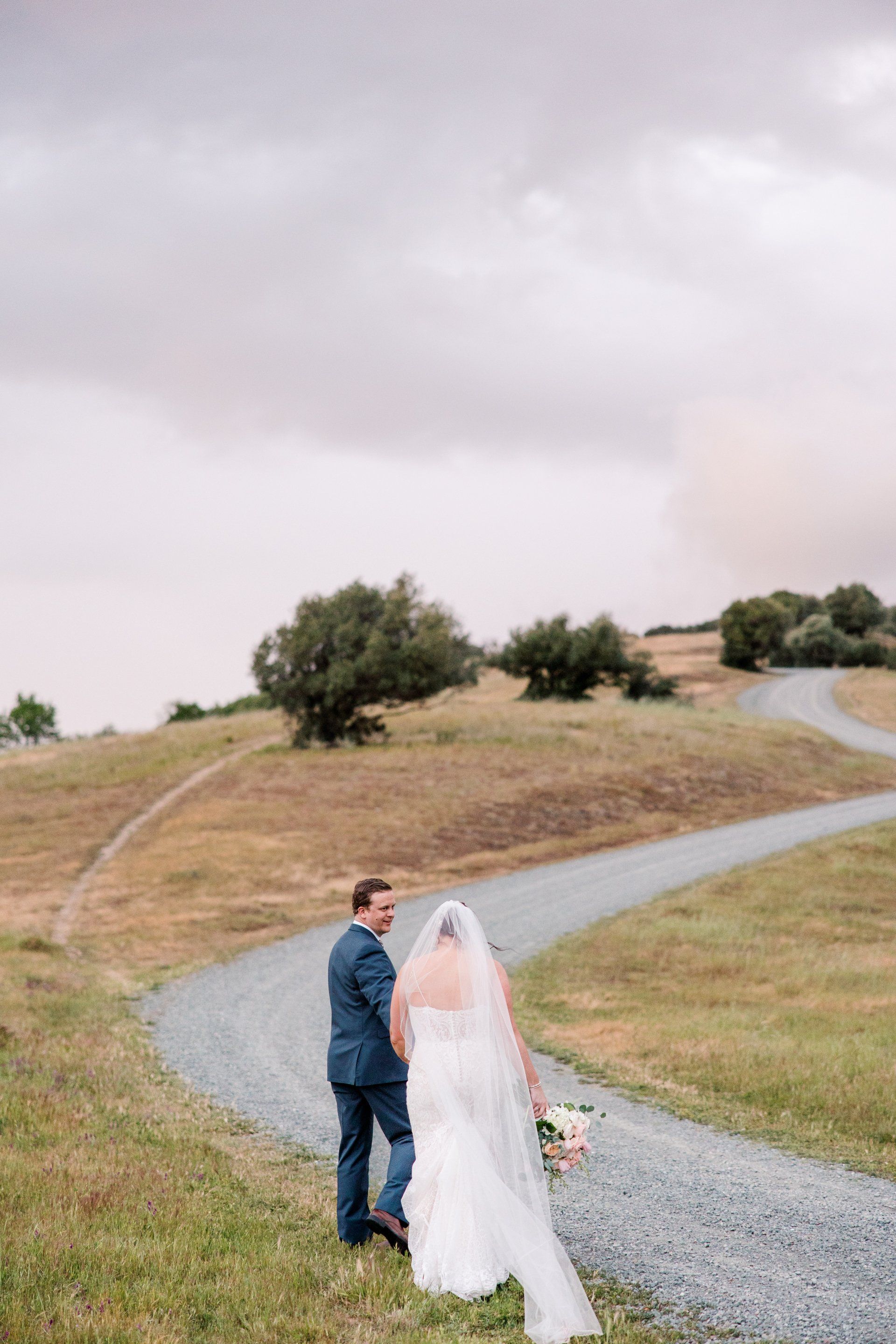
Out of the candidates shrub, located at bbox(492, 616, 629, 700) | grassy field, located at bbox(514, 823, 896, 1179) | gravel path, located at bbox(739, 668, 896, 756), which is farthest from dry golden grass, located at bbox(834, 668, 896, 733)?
grassy field, located at bbox(514, 823, 896, 1179)

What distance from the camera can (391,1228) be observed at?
6.60m

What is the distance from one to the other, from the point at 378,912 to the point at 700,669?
109357 mm

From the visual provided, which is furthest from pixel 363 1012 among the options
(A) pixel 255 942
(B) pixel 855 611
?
(B) pixel 855 611

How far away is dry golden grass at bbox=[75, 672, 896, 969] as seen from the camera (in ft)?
87.6

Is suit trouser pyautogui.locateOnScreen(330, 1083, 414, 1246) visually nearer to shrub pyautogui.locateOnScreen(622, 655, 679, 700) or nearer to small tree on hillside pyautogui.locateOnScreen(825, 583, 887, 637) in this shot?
shrub pyautogui.locateOnScreen(622, 655, 679, 700)

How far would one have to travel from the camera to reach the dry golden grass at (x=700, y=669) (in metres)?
90.2

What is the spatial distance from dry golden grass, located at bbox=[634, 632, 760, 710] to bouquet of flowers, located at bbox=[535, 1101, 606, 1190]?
237 ft

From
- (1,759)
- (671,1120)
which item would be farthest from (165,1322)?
(1,759)

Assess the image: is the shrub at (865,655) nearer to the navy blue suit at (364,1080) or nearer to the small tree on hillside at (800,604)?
the small tree on hillside at (800,604)

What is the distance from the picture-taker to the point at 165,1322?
5434 mm

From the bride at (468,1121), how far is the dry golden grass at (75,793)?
20.1 metres

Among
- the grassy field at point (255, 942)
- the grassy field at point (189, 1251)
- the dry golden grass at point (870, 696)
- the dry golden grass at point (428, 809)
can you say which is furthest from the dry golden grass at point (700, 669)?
the grassy field at point (189, 1251)

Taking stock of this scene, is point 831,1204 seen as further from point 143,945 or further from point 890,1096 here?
point 143,945

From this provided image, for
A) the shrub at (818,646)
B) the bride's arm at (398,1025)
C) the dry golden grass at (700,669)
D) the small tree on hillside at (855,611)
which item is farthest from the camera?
the small tree on hillside at (855,611)
